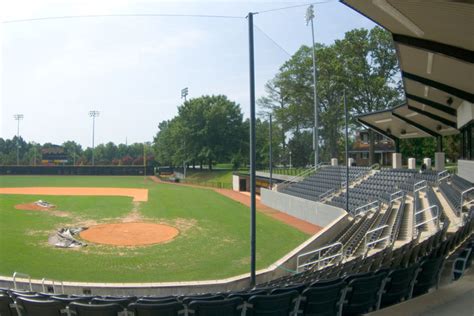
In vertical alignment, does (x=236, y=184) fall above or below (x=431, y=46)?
below

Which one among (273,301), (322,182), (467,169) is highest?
(467,169)

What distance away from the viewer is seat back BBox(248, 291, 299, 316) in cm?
501

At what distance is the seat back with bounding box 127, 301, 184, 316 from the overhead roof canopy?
6540 mm

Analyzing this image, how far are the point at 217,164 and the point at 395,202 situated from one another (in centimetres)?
4758

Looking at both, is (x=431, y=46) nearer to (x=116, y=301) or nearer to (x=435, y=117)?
(x=116, y=301)

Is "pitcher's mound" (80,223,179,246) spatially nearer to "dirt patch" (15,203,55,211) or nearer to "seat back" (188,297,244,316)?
"dirt patch" (15,203,55,211)

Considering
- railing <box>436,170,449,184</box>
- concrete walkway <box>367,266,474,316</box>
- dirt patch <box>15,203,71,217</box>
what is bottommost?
dirt patch <box>15,203,71,217</box>

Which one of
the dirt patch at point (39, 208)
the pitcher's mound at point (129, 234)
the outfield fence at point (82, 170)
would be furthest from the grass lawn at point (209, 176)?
the pitcher's mound at point (129, 234)

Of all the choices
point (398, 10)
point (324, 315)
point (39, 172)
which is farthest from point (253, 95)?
point (39, 172)

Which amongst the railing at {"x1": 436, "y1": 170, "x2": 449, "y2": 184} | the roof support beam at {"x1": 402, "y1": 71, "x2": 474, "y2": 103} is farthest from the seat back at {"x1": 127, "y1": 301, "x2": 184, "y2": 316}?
the railing at {"x1": 436, "y1": 170, "x2": 449, "y2": 184}

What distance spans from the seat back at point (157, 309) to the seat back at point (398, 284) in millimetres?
3014

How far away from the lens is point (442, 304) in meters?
5.69

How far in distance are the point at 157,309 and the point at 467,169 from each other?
20.8 m

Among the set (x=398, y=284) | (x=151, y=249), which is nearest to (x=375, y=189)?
(x=151, y=249)
